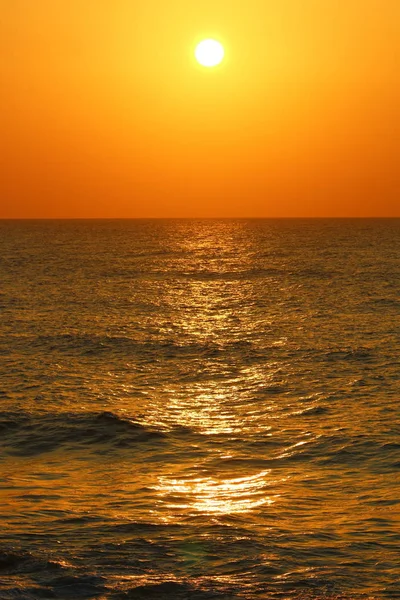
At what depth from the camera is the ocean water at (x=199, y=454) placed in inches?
669

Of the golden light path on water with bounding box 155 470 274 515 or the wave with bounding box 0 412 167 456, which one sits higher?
the wave with bounding box 0 412 167 456

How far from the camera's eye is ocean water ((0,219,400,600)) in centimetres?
1700

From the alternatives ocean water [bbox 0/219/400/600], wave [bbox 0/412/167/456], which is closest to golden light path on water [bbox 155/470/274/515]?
ocean water [bbox 0/219/400/600]

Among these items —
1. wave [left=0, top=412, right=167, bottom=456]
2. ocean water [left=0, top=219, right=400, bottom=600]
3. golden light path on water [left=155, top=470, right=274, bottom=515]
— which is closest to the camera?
ocean water [left=0, top=219, right=400, bottom=600]

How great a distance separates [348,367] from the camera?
40719mm

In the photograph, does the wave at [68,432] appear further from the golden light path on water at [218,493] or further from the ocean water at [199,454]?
the golden light path on water at [218,493]

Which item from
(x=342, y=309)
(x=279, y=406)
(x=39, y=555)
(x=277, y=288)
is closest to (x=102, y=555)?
(x=39, y=555)

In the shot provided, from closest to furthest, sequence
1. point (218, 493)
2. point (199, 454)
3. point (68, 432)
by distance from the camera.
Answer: point (218, 493), point (199, 454), point (68, 432)

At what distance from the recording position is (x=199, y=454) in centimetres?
2633

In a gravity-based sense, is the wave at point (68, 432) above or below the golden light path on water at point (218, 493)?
above

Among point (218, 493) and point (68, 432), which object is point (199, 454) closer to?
point (218, 493)

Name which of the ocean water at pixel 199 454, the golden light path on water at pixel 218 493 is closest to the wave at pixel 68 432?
the ocean water at pixel 199 454

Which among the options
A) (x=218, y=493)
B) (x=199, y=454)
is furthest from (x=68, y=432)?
Answer: (x=218, y=493)

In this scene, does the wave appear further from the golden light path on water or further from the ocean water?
the golden light path on water
